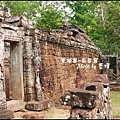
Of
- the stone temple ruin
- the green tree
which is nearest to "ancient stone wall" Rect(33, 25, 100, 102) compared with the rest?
the stone temple ruin

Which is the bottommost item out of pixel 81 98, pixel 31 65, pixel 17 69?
pixel 81 98

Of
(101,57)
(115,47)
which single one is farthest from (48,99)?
(115,47)

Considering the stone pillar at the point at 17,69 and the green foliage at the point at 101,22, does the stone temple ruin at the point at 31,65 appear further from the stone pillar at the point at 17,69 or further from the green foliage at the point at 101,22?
the green foliage at the point at 101,22

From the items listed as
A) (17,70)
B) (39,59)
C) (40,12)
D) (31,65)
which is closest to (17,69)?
(17,70)

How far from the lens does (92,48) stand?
47.2ft

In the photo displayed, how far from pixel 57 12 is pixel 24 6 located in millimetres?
6642

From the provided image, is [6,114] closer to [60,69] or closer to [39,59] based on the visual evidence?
[39,59]

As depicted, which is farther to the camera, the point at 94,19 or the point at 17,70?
the point at 94,19

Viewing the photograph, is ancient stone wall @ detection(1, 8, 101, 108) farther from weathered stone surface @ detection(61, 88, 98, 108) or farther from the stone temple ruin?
weathered stone surface @ detection(61, 88, 98, 108)

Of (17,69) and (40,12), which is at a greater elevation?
(40,12)

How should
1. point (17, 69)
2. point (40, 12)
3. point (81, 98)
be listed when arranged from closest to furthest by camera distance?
1. point (81, 98)
2. point (17, 69)
3. point (40, 12)

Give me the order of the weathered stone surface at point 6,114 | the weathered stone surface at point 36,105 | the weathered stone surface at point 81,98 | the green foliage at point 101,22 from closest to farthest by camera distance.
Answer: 1. the weathered stone surface at point 81,98
2. the weathered stone surface at point 6,114
3. the weathered stone surface at point 36,105
4. the green foliage at point 101,22

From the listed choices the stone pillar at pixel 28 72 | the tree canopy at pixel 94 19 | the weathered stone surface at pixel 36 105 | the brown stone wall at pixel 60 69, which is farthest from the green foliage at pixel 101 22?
the weathered stone surface at pixel 36 105

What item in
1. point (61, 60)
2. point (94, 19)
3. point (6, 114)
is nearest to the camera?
point (6, 114)
